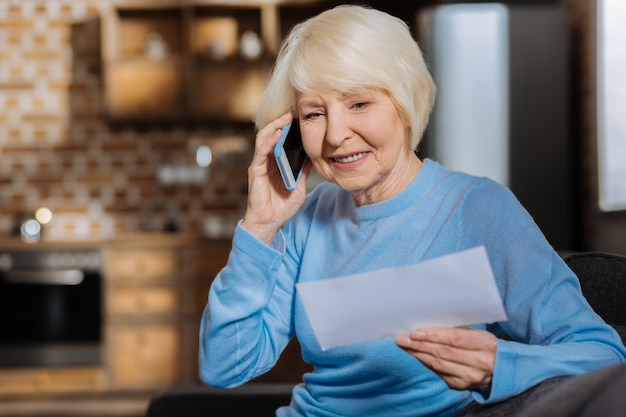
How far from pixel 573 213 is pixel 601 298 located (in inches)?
135

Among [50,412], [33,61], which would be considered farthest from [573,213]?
[33,61]

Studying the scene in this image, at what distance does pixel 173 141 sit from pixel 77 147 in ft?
2.00

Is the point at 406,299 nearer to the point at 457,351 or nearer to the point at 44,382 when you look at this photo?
the point at 457,351

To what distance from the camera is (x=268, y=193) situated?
148 cm

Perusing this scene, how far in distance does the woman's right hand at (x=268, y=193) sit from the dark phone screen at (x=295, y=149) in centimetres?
2

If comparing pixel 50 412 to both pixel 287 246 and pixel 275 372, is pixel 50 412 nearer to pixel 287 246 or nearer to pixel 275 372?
pixel 275 372

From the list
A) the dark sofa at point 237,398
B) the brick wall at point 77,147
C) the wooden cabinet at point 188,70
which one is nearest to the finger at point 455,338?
the dark sofa at point 237,398

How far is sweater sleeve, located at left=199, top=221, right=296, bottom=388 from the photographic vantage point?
141 centimetres

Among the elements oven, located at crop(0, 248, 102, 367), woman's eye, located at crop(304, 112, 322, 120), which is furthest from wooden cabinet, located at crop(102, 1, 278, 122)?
woman's eye, located at crop(304, 112, 322, 120)

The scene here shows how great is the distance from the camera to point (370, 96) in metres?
1.33

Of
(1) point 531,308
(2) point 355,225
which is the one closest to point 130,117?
(2) point 355,225

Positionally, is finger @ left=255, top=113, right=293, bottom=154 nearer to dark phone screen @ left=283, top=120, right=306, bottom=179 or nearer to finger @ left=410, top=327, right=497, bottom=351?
dark phone screen @ left=283, top=120, right=306, bottom=179

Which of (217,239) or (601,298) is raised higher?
(601,298)

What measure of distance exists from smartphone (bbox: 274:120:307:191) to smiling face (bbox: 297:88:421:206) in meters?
0.05
